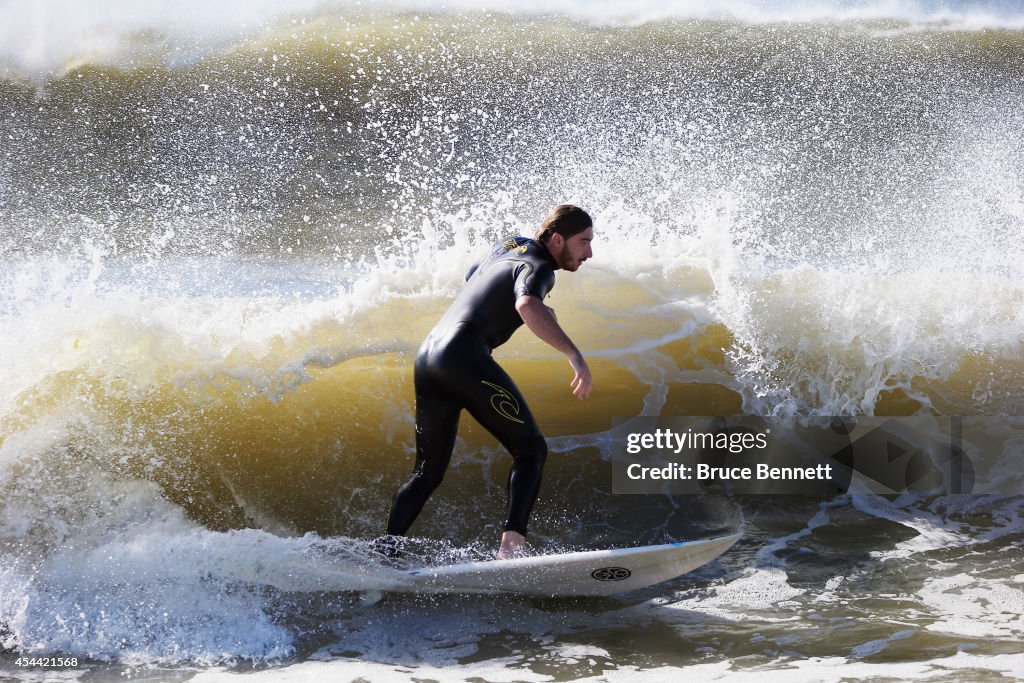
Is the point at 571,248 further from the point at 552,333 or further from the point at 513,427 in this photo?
the point at 513,427

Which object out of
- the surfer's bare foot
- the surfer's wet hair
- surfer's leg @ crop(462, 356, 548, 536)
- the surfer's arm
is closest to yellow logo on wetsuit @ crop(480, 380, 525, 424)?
surfer's leg @ crop(462, 356, 548, 536)

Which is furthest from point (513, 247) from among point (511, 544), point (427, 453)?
point (511, 544)

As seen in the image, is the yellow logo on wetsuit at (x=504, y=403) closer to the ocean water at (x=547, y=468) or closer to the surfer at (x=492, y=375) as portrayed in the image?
the surfer at (x=492, y=375)

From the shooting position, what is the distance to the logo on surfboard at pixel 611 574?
394 cm

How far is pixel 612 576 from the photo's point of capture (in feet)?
13.1

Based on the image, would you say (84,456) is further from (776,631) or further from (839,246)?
(839,246)

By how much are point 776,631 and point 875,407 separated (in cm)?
294

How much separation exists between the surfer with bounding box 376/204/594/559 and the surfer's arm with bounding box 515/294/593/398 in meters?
0.08

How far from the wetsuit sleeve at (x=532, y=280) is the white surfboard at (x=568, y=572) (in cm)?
110

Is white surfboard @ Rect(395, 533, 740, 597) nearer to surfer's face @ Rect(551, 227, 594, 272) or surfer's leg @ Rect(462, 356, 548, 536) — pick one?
surfer's leg @ Rect(462, 356, 548, 536)

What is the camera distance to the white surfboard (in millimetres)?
3883

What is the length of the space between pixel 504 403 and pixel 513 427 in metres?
0.11

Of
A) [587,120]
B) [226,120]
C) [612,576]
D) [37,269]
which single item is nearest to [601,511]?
[612,576]

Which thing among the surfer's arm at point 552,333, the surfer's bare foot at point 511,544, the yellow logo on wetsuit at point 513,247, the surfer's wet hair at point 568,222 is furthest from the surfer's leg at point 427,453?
the surfer's wet hair at point 568,222
